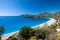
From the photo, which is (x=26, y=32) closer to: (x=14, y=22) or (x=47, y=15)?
(x=14, y=22)

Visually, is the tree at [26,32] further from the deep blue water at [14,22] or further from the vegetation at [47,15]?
the vegetation at [47,15]

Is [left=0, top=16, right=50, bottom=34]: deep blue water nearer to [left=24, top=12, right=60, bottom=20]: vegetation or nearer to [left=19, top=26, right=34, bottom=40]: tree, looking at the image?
[left=24, top=12, right=60, bottom=20]: vegetation

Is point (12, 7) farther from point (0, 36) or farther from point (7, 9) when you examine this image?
point (0, 36)

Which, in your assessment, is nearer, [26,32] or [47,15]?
[26,32]

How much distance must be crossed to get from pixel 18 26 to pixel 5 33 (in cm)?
46

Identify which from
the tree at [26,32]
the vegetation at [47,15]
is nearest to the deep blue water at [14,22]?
the vegetation at [47,15]

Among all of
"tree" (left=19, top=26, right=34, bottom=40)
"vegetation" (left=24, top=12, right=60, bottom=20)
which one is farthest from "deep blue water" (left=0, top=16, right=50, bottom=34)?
"tree" (left=19, top=26, right=34, bottom=40)

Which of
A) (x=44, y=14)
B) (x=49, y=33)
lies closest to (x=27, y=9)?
(x=44, y=14)

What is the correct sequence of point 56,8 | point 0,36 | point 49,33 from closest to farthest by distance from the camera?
point 49,33, point 0,36, point 56,8

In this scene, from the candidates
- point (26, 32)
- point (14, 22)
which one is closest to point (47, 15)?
point (14, 22)

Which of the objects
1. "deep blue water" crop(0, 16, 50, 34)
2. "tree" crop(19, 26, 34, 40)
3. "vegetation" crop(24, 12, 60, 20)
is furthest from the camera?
"vegetation" crop(24, 12, 60, 20)

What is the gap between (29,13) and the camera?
6441 mm

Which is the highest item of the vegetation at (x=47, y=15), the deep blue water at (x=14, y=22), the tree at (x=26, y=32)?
the vegetation at (x=47, y=15)

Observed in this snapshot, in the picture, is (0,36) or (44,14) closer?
(0,36)
